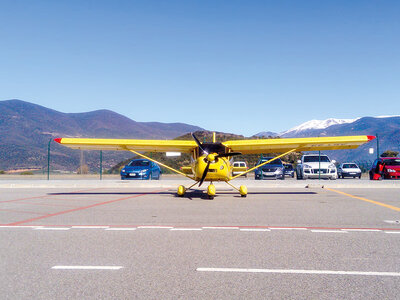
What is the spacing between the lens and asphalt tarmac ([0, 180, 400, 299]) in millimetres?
3588

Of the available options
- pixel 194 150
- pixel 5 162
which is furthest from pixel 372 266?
pixel 5 162

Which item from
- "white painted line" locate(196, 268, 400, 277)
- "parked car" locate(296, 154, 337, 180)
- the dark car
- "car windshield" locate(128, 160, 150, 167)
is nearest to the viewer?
"white painted line" locate(196, 268, 400, 277)

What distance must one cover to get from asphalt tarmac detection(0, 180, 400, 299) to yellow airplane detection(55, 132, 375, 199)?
12.9 ft

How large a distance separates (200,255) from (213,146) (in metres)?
8.78

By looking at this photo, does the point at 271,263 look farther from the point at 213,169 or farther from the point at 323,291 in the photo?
the point at 213,169

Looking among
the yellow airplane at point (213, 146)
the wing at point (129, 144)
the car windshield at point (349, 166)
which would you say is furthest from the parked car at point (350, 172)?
the wing at point (129, 144)

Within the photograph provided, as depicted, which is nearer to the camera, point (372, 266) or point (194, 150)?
point (372, 266)

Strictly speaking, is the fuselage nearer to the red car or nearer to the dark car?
the dark car

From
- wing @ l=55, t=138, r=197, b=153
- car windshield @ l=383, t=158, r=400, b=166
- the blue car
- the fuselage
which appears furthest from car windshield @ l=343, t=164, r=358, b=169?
the fuselage

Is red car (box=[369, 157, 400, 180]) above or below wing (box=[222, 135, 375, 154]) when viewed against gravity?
below

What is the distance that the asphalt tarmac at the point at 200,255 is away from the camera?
359cm

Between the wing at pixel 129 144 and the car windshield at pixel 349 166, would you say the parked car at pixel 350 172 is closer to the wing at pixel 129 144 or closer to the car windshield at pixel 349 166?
the car windshield at pixel 349 166

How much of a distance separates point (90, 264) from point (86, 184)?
15554mm

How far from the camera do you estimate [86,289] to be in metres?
3.60
